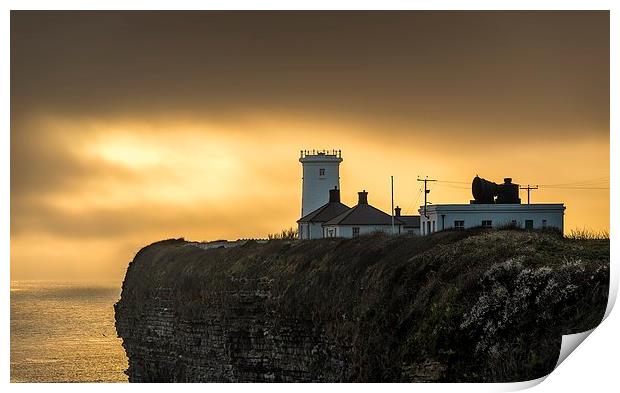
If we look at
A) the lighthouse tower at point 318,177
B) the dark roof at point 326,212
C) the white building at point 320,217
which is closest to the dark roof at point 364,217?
the white building at point 320,217

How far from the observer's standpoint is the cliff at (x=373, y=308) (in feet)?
84.0

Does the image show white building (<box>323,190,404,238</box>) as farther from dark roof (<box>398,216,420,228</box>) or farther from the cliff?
the cliff

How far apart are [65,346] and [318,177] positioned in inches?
1226

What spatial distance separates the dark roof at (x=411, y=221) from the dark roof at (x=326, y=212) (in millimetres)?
2782

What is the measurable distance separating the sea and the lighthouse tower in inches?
464

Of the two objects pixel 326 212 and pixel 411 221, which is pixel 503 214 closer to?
pixel 411 221

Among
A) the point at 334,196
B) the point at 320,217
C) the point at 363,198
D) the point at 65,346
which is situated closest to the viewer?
the point at 363,198

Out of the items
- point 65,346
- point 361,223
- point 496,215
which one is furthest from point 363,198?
point 65,346

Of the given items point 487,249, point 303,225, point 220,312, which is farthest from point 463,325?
point 303,225

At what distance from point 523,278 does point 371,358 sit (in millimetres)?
4887

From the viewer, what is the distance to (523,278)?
1047 inches

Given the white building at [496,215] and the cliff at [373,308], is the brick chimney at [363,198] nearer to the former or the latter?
the cliff at [373,308]

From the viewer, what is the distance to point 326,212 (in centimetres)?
5962
